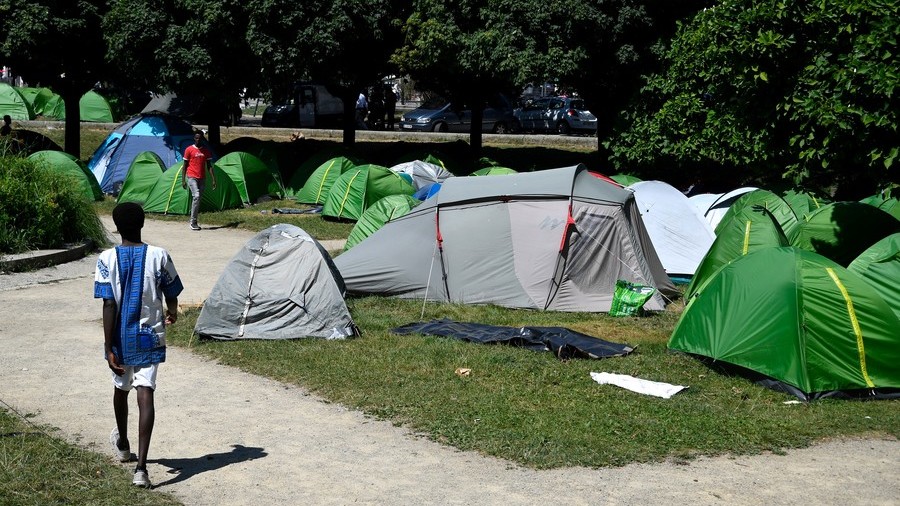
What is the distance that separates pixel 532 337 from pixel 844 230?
564 centimetres

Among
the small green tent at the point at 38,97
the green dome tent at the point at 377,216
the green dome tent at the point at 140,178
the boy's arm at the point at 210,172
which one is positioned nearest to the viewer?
the green dome tent at the point at 377,216

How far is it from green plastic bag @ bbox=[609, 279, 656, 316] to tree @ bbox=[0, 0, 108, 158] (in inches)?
711

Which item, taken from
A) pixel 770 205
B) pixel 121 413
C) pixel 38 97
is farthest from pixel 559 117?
pixel 121 413

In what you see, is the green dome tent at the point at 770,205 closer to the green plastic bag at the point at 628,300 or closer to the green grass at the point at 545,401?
the green plastic bag at the point at 628,300

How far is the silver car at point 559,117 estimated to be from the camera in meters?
39.3

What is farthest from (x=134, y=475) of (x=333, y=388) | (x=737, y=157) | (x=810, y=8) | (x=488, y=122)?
(x=488, y=122)

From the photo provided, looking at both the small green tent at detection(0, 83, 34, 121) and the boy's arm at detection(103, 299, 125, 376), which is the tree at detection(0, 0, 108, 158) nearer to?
the small green tent at detection(0, 83, 34, 121)

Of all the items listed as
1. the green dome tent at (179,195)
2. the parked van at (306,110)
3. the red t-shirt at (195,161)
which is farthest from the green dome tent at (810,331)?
the parked van at (306,110)

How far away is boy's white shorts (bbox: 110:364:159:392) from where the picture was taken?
20.9ft

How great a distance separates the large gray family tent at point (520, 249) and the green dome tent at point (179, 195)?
8995 mm

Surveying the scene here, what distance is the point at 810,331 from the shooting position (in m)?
9.00

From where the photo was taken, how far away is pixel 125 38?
23.6 m

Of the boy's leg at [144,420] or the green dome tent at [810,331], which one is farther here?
the green dome tent at [810,331]

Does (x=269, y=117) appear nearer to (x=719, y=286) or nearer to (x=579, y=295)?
(x=579, y=295)
